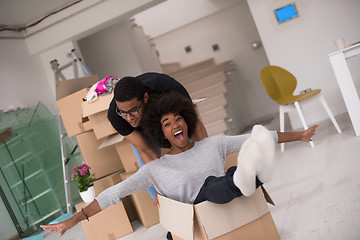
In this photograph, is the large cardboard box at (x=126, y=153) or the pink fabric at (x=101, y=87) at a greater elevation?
the pink fabric at (x=101, y=87)

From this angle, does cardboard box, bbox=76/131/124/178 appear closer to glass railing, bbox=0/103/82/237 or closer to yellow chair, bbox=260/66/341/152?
glass railing, bbox=0/103/82/237

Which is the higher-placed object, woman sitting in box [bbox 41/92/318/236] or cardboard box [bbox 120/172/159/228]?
woman sitting in box [bbox 41/92/318/236]

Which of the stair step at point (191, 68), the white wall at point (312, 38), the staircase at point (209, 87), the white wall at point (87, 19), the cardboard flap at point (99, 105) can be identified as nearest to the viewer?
the cardboard flap at point (99, 105)

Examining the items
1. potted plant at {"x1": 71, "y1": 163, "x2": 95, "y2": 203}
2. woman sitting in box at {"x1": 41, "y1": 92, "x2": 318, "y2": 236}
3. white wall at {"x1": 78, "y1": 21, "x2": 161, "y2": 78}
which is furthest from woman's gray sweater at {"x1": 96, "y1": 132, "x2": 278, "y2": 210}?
white wall at {"x1": 78, "y1": 21, "x2": 161, "y2": 78}

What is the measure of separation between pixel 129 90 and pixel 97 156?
2.09 meters

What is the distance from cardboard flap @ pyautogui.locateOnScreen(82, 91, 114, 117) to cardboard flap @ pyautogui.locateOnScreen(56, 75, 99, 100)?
0.83 m

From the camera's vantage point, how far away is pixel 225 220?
154cm

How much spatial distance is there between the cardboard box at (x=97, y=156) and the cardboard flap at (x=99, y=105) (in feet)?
2.30

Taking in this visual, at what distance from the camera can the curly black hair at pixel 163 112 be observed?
1710mm

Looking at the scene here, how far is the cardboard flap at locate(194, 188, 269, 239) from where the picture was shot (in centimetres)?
152

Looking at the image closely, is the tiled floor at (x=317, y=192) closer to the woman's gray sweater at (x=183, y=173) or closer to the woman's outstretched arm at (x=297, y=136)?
the woman's outstretched arm at (x=297, y=136)

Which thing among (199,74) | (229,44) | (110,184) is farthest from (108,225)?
(229,44)

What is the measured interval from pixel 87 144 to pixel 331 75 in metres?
2.80

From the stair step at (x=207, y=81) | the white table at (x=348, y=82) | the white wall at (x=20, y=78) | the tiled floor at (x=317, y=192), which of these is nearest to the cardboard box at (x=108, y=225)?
the tiled floor at (x=317, y=192)
